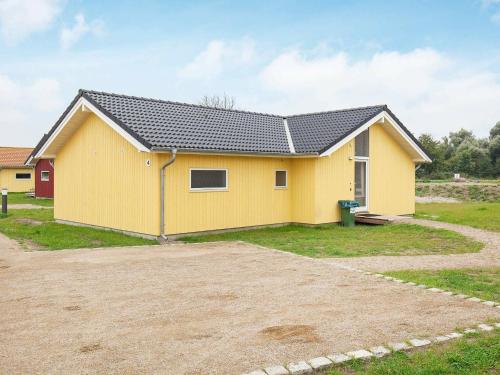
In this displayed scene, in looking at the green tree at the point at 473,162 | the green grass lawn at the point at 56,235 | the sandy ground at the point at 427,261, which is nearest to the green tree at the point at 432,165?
the green tree at the point at 473,162

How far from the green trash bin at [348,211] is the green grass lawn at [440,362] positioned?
39.1ft

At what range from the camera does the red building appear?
31.4 meters

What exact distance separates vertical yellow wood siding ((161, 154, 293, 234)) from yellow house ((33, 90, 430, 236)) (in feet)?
0.10

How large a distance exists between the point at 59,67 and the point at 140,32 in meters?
4.39

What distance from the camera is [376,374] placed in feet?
15.2

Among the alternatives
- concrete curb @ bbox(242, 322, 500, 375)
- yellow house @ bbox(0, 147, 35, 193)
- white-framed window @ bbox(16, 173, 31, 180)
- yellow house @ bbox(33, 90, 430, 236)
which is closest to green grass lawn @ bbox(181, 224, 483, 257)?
yellow house @ bbox(33, 90, 430, 236)

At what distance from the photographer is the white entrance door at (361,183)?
18.6 metres

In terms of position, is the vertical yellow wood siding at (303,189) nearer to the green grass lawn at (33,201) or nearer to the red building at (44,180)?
the green grass lawn at (33,201)

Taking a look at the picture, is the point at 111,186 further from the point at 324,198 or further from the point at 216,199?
the point at 324,198

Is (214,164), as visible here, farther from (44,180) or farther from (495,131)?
(495,131)

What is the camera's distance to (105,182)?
15.7 metres

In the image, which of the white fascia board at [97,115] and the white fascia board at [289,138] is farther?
the white fascia board at [289,138]

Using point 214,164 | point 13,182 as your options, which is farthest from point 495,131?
point 214,164

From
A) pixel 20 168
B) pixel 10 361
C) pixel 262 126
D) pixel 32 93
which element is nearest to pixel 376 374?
pixel 10 361
